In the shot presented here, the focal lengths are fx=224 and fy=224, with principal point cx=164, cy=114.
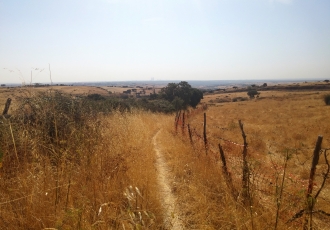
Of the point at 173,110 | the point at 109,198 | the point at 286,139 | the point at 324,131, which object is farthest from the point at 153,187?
the point at 173,110

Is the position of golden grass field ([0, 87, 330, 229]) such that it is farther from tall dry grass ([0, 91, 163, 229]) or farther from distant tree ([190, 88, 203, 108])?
distant tree ([190, 88, 203, 108])

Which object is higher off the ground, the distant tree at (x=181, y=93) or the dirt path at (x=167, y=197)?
the distant tree at (x=181, y=93)

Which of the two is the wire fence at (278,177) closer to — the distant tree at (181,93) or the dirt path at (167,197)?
the dirt path at (167,197)

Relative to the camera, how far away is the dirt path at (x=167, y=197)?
3.80m

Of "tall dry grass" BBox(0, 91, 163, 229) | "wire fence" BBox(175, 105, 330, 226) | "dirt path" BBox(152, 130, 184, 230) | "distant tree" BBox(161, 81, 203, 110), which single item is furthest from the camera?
"distant tree" BBox(161, 81, 203, 110)

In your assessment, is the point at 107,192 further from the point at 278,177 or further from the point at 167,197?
the point at 278,177

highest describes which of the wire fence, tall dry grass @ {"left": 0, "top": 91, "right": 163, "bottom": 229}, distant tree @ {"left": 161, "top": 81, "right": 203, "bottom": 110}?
A: distant tree @ {"left": 161, "top": 81, "right": 203, "bottom": 110}

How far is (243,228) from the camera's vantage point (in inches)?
134

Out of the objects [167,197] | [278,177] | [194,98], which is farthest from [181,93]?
[167,197]

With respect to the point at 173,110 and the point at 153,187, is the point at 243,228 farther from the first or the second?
the point at 173,110

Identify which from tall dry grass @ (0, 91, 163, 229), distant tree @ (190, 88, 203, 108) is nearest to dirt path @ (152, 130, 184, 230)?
tall dry grass @ (0, 91, 163, 229)

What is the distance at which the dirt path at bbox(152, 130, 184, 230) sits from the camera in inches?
150

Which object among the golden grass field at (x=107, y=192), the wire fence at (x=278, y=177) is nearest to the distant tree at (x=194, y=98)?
the wire fence at (x=278, y=177)

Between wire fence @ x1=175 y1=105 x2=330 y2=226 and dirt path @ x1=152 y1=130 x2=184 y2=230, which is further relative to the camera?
dirt path @ x1=152 y1=130 x2=184 y2=230
